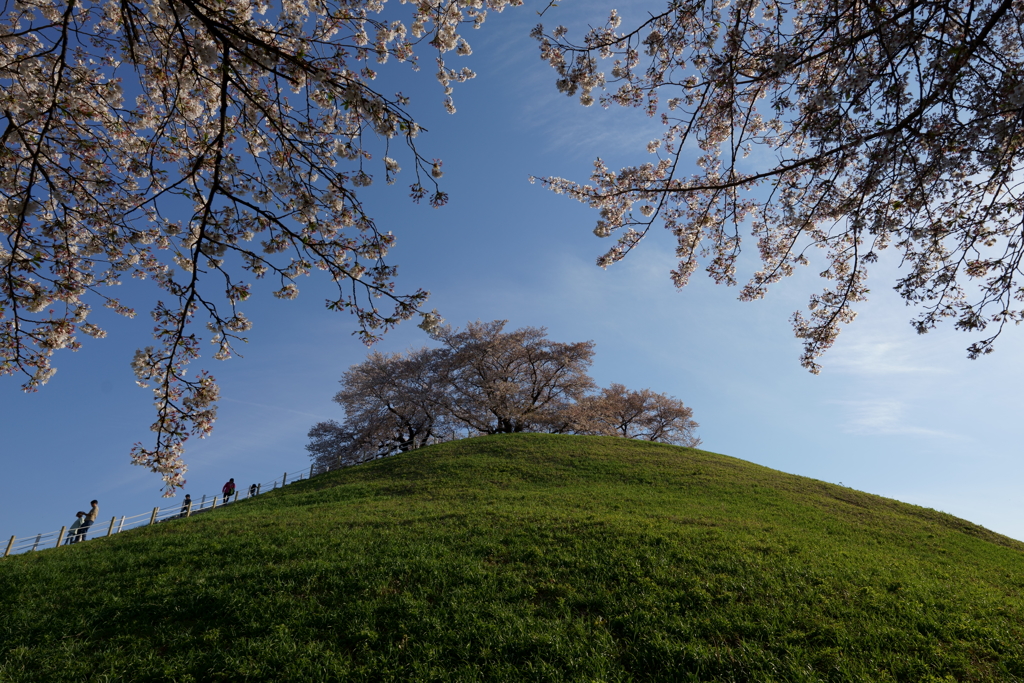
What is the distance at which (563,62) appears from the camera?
734cm

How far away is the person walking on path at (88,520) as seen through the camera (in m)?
18.2

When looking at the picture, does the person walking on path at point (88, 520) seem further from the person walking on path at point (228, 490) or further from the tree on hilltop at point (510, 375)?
the tree on hilltop at point (510, 375)

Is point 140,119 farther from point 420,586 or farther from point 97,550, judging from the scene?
point 97,550

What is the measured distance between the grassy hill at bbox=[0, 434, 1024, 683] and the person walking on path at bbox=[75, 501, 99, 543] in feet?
26.9

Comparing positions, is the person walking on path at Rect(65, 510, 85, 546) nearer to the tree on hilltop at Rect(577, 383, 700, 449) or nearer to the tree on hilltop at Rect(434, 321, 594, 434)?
the tree on hilltop at Rect(434, 321, 594, 434)

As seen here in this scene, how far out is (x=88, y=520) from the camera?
18.8m

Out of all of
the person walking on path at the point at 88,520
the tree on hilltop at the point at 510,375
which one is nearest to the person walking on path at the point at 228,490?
the person walking on path at the point at 88,520

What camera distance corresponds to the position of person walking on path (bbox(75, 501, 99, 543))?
715 inches

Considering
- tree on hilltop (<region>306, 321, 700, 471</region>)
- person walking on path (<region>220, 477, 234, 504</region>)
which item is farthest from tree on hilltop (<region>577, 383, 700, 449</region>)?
person walking on path (<region>220, 477, 234, 504</region>)

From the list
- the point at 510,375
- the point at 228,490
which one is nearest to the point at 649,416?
the point at 510,375

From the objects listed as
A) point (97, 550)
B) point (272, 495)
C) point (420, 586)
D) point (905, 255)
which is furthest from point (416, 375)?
point (905, 255)

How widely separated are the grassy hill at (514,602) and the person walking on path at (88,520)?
8210mm

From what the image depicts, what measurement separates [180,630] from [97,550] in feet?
23.4

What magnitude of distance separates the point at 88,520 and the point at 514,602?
2134cm
